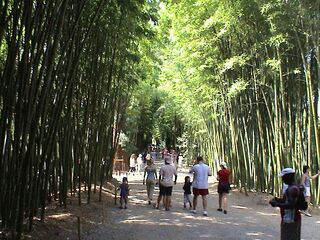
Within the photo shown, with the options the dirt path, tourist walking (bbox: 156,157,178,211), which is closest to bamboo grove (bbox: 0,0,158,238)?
the dirt path

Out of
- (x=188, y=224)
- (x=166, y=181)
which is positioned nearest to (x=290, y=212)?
(x=188, y=224)

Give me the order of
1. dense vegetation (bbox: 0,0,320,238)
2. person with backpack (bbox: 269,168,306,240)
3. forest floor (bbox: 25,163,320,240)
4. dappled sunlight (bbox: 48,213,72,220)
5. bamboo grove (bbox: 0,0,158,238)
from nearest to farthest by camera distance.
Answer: person with backpack (bbox: 269,168,306,240) < bamboo grove (bbox: 0,0,158,238) < dense vegetation (bbox: 0,0,320,238) < forest floor (bbox: 25,163,320,240) < dappled sunlight (bbox: 48,213,72,220)

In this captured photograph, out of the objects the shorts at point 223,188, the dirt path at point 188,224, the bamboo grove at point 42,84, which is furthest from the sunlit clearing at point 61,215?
the shorts at point 223,188

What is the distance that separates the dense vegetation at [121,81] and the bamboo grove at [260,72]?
0.10ft

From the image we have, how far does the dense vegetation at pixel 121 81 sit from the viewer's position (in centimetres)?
470

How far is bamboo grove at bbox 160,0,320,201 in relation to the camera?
8.91 m

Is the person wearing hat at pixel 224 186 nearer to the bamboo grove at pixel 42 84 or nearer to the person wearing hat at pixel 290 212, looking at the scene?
the bamboo grove at pixel 42 84

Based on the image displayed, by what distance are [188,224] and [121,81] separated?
5.19 metres

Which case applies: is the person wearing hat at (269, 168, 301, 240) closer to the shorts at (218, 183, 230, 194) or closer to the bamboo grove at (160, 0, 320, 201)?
the shorts at (218, 183, 230, 194)

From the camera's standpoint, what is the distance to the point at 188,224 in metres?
6.66

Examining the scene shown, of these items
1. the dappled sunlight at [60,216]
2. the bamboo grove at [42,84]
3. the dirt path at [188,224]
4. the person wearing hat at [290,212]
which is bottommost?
the dirt path at [188,224]

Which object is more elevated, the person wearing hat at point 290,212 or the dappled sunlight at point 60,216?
the person wearing hat at point 290,212

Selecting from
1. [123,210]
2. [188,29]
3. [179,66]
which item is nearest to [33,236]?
[123,210]

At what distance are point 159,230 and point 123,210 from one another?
1.87 m
